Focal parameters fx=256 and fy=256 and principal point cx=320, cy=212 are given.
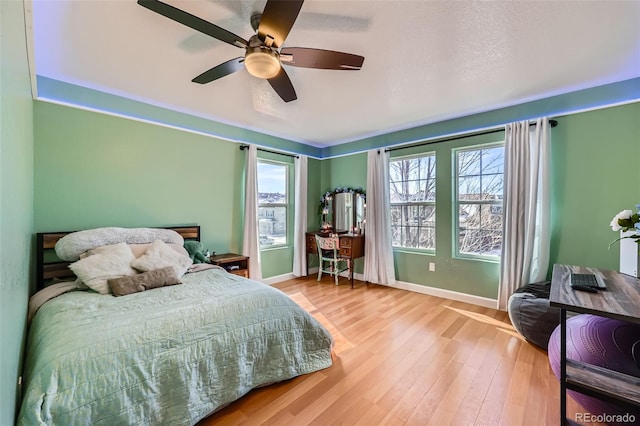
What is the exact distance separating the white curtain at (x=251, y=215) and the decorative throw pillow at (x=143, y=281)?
157 centimetres

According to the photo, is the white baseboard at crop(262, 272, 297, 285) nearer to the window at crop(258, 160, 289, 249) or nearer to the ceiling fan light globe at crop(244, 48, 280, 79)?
the window at crop(258, 160, 289, 249)

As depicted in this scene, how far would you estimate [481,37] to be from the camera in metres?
1.85

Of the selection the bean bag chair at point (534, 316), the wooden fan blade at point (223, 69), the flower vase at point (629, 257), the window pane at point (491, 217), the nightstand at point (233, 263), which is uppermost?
the wooden fan blade at point (223, 69)

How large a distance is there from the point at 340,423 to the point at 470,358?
133cm

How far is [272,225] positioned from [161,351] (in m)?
3.15

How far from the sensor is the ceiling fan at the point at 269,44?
1308 millimetres

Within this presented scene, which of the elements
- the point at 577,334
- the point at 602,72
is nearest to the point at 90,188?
the point at 577,334

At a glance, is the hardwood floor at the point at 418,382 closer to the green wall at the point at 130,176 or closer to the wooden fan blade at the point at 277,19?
the green wall at the point at 130,176

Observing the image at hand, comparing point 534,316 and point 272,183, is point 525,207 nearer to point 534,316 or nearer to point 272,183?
point 534,316

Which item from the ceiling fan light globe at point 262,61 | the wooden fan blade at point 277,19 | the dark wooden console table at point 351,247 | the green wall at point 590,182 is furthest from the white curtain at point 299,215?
the wooden fan blade at point 277,19

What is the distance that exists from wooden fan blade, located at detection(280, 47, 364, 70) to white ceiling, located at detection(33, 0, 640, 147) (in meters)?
0.22

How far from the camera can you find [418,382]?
1.88m

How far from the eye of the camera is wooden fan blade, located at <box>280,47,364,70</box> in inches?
64.9

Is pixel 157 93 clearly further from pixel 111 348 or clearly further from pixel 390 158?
pixel 390 158
